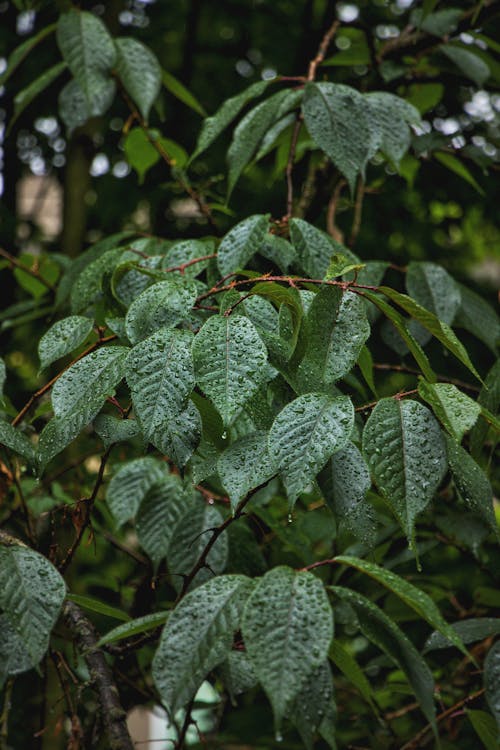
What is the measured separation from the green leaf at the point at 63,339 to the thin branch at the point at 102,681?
1.00 ft

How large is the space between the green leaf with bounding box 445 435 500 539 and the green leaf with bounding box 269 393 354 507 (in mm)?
106

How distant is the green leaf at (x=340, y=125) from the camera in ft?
3.69

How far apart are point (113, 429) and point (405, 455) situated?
31cm

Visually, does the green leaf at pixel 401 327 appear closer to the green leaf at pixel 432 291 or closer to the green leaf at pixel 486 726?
the green leaf at pixel 486 726

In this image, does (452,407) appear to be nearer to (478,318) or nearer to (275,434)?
(275,434)

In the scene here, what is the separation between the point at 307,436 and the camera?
733mm

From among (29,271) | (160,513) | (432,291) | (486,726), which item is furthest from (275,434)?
(29,271)

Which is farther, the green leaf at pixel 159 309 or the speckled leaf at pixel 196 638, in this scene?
the green leaf at pixel 159 309

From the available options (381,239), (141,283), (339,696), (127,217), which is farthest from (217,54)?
(339,696)

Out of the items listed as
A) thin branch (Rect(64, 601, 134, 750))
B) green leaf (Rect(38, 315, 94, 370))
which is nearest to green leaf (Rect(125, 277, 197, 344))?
green leaf (Rect(38, 315, 94, 370))

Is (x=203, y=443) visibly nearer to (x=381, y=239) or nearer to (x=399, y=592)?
(x=399, y=592)

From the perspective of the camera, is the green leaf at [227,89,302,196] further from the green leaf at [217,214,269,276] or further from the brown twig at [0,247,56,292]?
the brown twig at [0,247,56,292]

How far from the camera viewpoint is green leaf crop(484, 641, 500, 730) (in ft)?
2.73

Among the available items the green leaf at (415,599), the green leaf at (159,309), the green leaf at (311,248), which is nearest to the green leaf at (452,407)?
the green leaf at (415,599)
